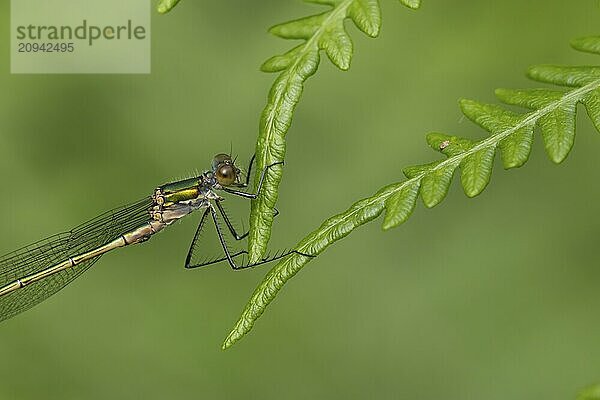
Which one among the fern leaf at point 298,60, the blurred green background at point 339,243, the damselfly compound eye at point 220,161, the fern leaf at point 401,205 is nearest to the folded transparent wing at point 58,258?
the damselfly compound eye at point 220,161

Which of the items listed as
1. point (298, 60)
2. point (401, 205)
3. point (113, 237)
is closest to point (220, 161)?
point (113, 237)

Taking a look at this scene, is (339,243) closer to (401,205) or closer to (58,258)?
(58,258)

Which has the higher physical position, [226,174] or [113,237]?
[226,174]

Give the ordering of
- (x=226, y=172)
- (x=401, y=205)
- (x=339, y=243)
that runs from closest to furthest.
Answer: (x=401, y=205) < (x=226, y=172) < (x=339, y=243)

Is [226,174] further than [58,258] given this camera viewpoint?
No

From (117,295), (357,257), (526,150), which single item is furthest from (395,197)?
(117,295)

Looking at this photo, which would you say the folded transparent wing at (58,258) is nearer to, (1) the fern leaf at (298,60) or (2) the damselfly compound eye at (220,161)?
(2) the damselfly compound eye at (220,161)
